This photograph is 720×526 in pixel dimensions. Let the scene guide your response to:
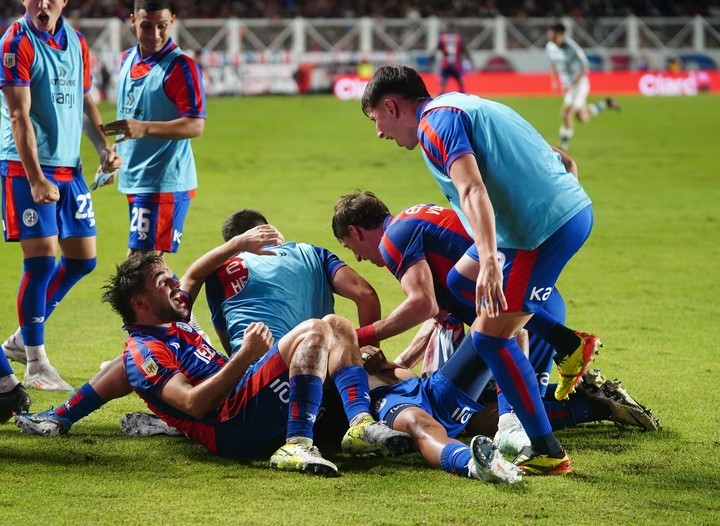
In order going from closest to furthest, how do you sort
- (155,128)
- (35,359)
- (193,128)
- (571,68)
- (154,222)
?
(35,359) < (155,128) < (193,128) < (154,222) < (571,68)

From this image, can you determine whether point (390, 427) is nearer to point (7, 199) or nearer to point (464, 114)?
point (464, 114)

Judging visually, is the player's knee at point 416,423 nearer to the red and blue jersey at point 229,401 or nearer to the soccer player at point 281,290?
the red and blue jersey at point 229,401

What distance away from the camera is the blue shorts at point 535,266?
14.9ft

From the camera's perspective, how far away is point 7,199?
6609 mm

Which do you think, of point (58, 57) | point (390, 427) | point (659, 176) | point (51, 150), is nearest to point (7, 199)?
point (51, 150)

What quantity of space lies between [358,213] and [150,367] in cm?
144

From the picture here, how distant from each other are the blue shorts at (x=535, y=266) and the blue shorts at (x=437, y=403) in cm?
65

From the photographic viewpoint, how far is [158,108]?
7.27m

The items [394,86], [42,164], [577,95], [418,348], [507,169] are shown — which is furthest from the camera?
[577,95]

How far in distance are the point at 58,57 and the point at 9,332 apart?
2190 mm

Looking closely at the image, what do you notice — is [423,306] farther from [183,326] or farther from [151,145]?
[151,145]

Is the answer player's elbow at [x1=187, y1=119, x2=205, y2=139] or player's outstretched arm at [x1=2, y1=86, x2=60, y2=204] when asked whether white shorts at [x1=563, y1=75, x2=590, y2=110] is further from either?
player's outstretched arm at [x1=2, y1=86, x2=60, y2=204]

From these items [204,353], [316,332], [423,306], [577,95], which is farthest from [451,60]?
[316,332]

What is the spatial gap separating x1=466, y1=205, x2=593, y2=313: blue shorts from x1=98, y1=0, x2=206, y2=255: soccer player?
10.3ft
